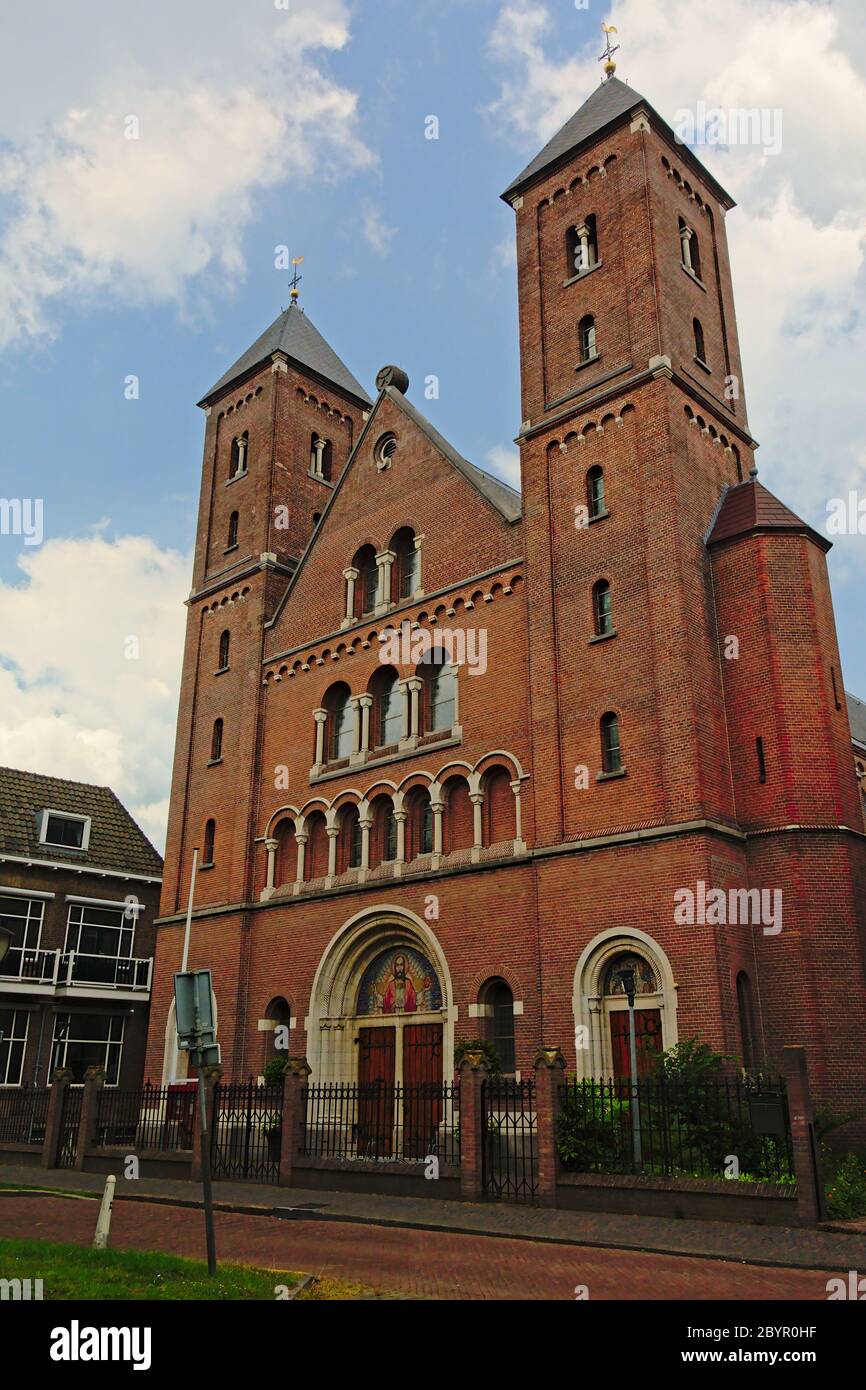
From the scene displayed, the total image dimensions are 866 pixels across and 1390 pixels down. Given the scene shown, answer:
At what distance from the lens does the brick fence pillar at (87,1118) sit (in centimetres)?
2488

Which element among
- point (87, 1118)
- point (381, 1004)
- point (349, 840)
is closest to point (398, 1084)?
point (381, 1004)

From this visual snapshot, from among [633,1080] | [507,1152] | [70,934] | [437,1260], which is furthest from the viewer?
[70,934]

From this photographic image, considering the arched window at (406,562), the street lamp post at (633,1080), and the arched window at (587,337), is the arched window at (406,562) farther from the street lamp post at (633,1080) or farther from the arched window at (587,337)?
the street lamp post at (633,1080)

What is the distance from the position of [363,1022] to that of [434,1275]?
15.3m

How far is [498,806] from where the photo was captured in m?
25.0

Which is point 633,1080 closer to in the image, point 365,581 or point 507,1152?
point 507,1152

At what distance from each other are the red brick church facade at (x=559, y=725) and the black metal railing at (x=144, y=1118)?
268cm

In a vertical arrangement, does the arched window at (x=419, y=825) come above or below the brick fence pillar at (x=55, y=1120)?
above

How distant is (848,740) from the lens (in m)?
23.7

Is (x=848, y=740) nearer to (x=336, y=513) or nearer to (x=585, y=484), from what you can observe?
(x=585, y=484)

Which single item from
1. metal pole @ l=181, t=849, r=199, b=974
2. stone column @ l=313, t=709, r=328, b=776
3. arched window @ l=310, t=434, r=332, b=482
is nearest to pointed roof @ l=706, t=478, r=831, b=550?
stone column @ l=313, t=709, r=328, b=776

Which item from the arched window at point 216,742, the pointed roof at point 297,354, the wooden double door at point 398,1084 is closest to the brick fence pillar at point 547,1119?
the wooden double door at point 398,1084

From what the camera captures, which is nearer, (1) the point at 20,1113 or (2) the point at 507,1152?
(2) the point at 507,1152

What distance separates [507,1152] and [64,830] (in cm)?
2525
